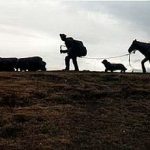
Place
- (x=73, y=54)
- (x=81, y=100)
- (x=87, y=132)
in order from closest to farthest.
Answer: (x=87, y=132), (x=81, y=100), (x=73, y=54)

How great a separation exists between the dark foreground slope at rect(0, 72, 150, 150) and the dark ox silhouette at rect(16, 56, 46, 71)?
22.3 feet

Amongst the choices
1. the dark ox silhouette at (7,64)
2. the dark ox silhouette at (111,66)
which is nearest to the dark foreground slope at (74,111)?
the dark ox silhouette at (7,64)

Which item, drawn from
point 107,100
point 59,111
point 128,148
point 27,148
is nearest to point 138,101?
point 107,100

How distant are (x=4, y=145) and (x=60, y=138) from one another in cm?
174

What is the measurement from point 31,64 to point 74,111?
526 inches

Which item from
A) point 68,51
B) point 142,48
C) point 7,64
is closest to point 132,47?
point 142,48

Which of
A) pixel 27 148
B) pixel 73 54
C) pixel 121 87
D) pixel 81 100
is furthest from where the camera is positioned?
pixel 73 54

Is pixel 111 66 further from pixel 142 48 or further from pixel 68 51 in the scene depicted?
pixel 68 51

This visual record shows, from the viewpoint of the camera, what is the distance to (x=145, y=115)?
2097 centimetres

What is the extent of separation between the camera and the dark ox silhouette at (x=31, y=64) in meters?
33.5

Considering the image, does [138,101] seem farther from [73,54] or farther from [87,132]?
[73,54]

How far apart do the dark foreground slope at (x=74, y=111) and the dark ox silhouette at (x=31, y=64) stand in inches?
268

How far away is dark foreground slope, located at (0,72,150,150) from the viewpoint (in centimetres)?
1786

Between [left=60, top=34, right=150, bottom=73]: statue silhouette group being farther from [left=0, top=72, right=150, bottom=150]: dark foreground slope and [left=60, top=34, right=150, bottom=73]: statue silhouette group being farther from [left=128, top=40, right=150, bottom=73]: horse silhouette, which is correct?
[left=0, top=72, right=150, bottom=150]: dark foreground slope
